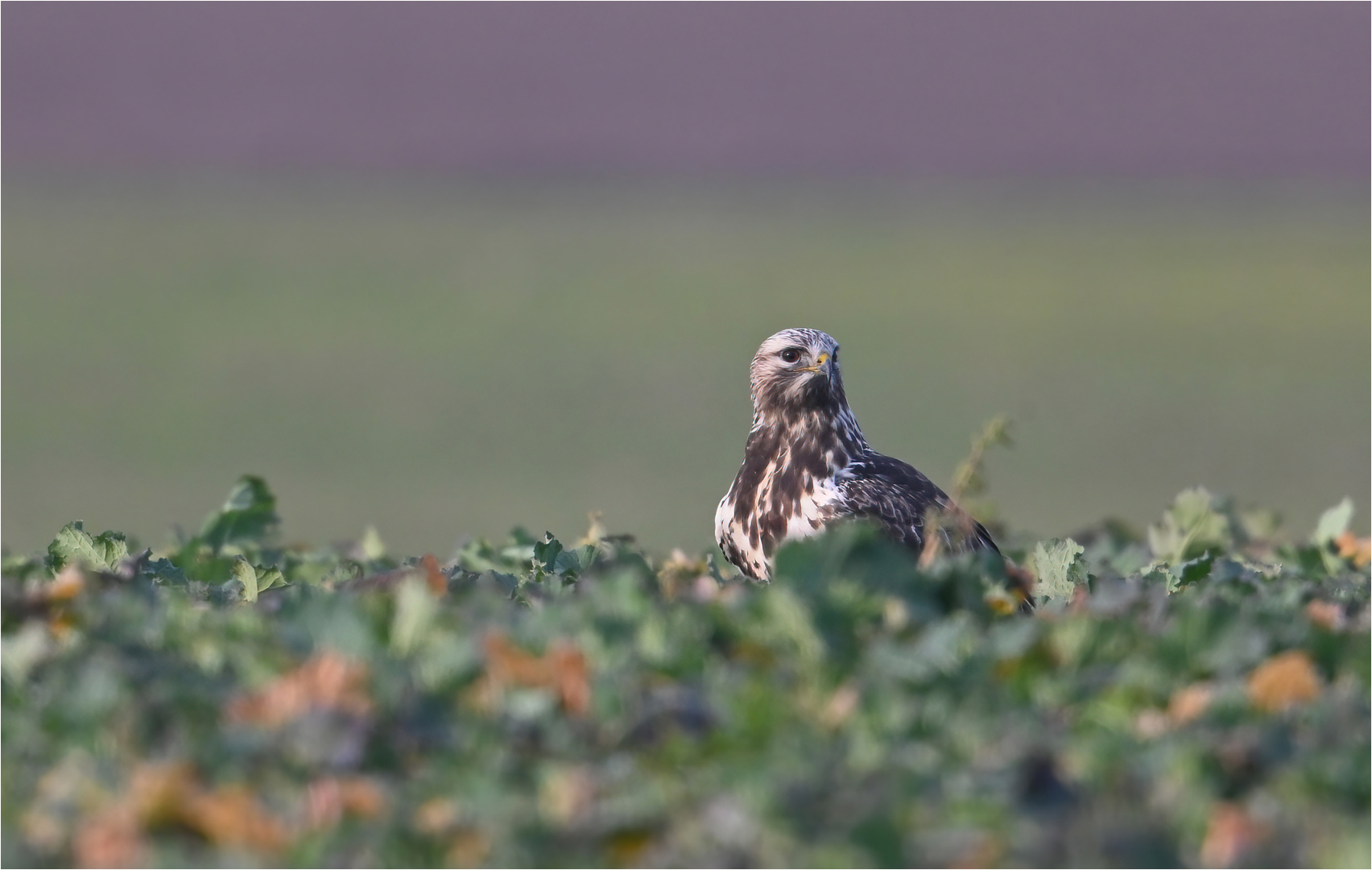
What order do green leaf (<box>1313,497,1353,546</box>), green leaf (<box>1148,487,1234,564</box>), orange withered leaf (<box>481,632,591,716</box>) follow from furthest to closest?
green leaf (<box>1313,497,1353,546</box>)
green leaf (<box>1148,487,1234,564</box>)
orange withered leaf (<box>481,632,591,716</box>)

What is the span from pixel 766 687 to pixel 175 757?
1222mm

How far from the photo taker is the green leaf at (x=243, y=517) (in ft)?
25.2

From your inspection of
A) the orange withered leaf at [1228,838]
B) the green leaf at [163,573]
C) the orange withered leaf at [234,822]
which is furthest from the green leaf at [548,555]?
the orange withered leaf at [1228,838]

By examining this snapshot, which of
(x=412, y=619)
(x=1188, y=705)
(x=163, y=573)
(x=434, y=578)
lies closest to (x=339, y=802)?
(x=412, y=619)

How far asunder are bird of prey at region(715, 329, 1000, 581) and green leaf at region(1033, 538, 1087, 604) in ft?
2.94

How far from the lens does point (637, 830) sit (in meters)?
3.61

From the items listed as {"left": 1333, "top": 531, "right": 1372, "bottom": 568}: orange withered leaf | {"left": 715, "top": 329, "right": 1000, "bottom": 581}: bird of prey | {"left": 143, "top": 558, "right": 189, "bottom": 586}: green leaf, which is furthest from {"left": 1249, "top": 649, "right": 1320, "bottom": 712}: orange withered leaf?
{"left": 1333, "top": 531, "right": 1372, "bottom": 568}: orange withered leaf

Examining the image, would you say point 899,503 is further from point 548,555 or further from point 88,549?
point 88,549

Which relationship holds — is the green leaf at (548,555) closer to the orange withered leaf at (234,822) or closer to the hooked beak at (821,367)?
the hooked beak at (821,367)

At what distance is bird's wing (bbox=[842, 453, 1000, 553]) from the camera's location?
7.75 m

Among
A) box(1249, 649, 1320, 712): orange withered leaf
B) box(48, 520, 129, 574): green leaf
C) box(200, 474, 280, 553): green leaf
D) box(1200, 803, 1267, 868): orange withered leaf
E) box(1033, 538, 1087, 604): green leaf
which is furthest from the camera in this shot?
box(200, 474, 280, 553): green leaf

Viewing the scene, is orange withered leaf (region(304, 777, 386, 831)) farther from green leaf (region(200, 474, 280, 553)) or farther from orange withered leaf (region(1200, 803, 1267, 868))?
green leaf (region(200, 474, 280, 553))

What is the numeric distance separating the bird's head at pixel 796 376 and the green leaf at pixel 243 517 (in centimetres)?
226

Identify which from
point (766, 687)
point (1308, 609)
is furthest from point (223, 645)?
point (1308, 609)
